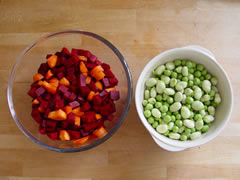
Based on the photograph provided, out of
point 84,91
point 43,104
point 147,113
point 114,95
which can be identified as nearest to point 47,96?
point 43,104

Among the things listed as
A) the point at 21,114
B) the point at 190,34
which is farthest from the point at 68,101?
the point at 190,34

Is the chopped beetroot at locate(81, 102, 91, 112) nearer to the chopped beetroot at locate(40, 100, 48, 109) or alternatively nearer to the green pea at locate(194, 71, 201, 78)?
the chopped beetroot at locate(40, 100, 48, 109)

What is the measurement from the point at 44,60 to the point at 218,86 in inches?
27.6

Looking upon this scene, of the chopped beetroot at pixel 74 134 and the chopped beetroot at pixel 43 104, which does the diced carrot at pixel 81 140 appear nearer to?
the chopped beetroot at pixel 74 134

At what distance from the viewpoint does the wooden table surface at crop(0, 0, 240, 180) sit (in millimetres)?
997

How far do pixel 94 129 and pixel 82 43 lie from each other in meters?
0.39

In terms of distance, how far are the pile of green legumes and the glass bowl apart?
0.11 meters

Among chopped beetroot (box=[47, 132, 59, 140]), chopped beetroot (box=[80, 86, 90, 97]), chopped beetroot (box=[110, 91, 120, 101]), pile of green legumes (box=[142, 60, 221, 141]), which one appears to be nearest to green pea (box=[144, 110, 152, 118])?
pile of green legumes (box=[142, 60, 221, 141])

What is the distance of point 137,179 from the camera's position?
1001 millimetres

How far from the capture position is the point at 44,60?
39.1 inches

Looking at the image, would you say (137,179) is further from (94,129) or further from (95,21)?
(95,21)

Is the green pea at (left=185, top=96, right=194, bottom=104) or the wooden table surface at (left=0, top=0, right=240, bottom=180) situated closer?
the green pea at (left=185, top=96, right=194, bottom=104)

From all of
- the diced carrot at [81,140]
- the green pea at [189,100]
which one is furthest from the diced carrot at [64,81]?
the green pea at [189,100]

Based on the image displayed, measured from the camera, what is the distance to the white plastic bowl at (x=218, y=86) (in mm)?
829
